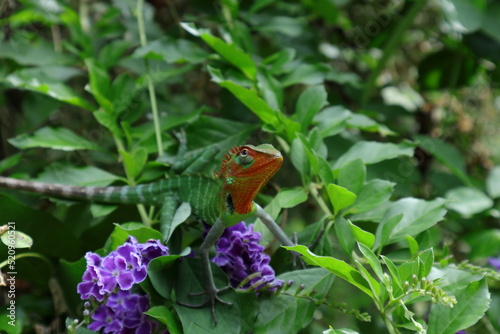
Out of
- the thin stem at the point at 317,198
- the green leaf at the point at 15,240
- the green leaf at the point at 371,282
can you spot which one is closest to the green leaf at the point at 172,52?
the thin stem at the point at 317,198

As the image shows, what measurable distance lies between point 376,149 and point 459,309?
21.8 inches

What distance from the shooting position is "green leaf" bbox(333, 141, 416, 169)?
150cm

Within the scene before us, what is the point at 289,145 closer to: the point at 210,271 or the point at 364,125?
the point at 364,125

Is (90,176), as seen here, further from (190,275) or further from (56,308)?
(190,275)

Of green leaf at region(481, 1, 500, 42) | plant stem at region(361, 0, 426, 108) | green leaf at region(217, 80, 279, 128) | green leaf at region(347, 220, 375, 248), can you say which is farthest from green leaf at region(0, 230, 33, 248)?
green leaf at region(481, 1, 500, 42)

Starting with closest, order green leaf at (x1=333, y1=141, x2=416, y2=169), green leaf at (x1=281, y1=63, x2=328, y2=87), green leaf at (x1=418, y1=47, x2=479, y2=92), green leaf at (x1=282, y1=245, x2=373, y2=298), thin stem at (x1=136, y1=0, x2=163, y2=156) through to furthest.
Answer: green leaf at (x1=282, y1=245, x2=373, y2=298) → green leaf at (x1=333, y1=141, x2=416, y2=169) → thin stem at (x1=136, y1=0, x2=163, y2=156) → green leaf at (x1=281, y1=63, x2=328, y2=87) → green leaf at (x1=418, y1=47, x2=479, y2=92)

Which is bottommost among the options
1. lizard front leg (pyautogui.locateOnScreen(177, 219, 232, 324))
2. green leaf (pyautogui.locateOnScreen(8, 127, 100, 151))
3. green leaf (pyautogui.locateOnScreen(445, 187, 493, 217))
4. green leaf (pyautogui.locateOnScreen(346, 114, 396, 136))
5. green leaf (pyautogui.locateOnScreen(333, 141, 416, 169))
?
green leaf (pyautogui.locateOnScreen(8, 127, 100, 151))

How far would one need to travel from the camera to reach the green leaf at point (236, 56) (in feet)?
5.56

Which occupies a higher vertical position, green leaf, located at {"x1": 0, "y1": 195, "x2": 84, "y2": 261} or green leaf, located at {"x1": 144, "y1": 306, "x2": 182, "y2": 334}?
green leaf, located at {"x1": 144, "y1": 306, "x2": 182, "y2": 334}

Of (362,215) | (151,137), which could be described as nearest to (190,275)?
(362,215)

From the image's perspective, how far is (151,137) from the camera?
1.73m

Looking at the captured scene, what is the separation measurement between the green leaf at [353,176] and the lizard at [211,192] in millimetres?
216

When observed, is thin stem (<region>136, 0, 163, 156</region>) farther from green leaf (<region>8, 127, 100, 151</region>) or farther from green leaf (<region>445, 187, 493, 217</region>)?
green leaf (<region>445, 187, 493, 217</region>)

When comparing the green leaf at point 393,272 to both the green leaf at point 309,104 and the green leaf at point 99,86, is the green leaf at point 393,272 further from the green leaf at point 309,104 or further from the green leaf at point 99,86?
the green leaf at point 99,86
